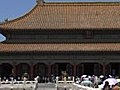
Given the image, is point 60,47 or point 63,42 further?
point 63,42

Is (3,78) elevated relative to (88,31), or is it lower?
lower

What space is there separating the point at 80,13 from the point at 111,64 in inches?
311

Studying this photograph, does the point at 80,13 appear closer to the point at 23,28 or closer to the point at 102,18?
the point at 102,18

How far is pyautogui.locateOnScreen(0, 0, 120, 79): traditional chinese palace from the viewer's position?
59531mm

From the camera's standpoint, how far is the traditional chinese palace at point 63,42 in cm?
5953

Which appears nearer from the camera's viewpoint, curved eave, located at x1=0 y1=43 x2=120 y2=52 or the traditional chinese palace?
curved eave, located at x1=0 y1=43 x2=120 y2=52

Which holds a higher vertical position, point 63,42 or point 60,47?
point 63,42

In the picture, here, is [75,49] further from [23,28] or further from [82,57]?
[23,28]

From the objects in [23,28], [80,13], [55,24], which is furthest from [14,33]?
[80,13]

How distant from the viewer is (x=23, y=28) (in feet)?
201

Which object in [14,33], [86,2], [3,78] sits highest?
[86,2]

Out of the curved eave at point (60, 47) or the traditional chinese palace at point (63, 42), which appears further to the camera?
the traditional chinese palace at point (63, 42)

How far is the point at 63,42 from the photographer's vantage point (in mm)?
61219

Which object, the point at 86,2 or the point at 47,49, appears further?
the point at 86,2
